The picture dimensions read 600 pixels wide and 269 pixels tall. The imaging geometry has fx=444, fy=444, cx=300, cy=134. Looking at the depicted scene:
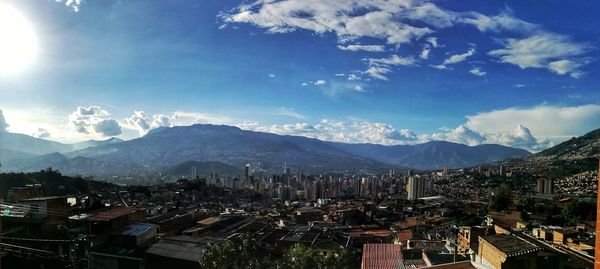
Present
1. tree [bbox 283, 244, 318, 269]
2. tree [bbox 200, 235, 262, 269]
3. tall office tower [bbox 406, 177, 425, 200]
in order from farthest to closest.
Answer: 1. tall office tower [bbox 406, 177, 425, 200]
2. tree [bbox 283, 244, 318, 269]
3. tree [bbox 200, 235, 262, 269]

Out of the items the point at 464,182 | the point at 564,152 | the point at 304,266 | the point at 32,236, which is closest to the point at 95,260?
the point at 32,236

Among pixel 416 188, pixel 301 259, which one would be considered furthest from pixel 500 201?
pixel 416 188

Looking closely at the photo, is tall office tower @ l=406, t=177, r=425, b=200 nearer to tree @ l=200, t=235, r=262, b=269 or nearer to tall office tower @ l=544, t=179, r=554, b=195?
tall office tower @ l=544, t=179, r=554, b=195

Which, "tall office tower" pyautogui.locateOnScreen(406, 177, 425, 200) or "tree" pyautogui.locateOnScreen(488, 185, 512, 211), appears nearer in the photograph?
"tree" pyautogui.locateOnScreen(488, 185, 512, 211)

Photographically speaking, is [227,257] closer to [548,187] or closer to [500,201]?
[500,201]

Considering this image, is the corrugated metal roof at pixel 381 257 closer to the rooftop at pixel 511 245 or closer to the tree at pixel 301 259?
the tree at pixel 301 259

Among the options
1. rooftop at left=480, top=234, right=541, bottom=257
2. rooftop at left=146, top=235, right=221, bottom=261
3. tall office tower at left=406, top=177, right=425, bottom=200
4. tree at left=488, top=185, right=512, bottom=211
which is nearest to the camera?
rooftop at left=480, top=234, right=541, bottom=257

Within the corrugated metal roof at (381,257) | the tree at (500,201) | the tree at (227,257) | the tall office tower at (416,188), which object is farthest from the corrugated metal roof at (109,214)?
the tall office tower at (416,188)

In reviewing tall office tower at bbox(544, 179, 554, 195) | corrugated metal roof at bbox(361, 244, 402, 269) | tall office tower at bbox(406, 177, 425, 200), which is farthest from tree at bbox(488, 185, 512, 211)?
tall office tower at bbox(406, 177, 425, 200)

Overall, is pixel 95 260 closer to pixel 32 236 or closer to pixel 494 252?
pixel 32 236
